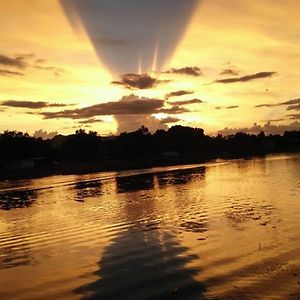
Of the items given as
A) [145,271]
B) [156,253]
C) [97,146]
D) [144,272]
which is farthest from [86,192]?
[97,146]

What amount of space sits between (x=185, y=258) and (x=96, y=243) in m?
4.75

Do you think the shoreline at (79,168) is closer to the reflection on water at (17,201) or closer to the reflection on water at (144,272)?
the reflection on water at (17,201)

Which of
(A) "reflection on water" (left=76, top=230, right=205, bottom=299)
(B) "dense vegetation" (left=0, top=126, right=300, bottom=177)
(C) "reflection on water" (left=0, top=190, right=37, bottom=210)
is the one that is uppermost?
(B) "dense vegetation" (left=0, top=126, right=300, bottom=177)

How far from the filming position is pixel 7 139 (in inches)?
4333

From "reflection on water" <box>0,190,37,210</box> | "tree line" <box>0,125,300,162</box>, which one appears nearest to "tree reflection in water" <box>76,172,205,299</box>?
"reflection on water" <box>0,190,37,210</box>

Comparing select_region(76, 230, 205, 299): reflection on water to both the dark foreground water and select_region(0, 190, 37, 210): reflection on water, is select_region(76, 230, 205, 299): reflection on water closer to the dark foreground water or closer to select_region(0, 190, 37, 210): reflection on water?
the dark foreground water

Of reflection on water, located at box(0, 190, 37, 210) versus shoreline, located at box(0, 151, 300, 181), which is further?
shoreline, located at box(0, 151, 300, 181)

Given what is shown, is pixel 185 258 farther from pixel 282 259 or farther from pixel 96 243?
pixel 96 243

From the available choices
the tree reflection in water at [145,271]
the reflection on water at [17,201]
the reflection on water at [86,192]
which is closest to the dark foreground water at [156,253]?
the tree reflection in water at [145,271]

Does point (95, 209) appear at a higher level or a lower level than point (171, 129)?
lower

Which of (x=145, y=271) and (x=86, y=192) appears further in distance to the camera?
(x=86, y=192)

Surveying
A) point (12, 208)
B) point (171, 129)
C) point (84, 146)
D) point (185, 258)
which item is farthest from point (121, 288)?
point (171, 129)

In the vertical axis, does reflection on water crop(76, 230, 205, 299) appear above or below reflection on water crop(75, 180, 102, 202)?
below

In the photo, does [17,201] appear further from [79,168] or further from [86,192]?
[79,168]
